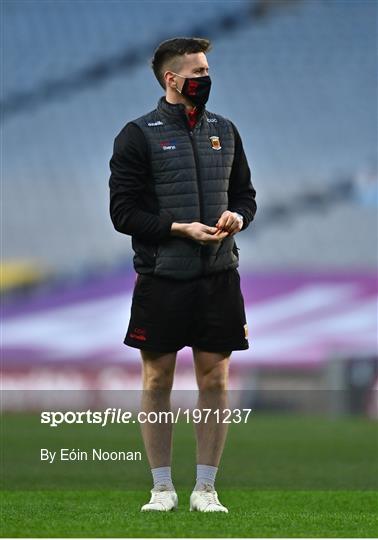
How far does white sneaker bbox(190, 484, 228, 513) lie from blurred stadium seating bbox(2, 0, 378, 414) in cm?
1019

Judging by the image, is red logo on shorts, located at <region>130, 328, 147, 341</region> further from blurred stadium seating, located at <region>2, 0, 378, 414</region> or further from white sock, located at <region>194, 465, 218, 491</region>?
blurred stadium seating, located at <region>2, 0, 378, 414</region>

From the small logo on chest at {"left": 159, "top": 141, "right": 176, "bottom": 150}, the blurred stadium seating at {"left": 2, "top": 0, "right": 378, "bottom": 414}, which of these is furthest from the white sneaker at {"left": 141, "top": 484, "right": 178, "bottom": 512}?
the blurred stadium seating at {"left": 2, "top": 0, "right": 378, "bottom": 414}

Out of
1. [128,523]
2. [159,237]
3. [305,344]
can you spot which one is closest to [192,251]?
[159,237]

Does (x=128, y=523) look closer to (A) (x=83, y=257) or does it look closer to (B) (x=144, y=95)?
(A) (x=83, y=257)

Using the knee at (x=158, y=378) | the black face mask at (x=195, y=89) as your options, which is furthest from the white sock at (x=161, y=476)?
the black face mask at (x=195, y=89)

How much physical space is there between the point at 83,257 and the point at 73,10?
384 centimetres

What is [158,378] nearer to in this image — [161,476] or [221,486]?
[161,476]

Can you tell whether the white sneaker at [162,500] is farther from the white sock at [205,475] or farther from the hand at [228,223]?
the hand at [228,223]

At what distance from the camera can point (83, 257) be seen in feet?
53.6

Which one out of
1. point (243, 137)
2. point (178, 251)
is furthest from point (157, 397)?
point (243, 137)

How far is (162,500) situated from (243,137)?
12859 mm

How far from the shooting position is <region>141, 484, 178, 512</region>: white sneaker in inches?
173

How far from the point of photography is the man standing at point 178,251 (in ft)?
14.4

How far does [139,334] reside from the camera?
14.5 ft
